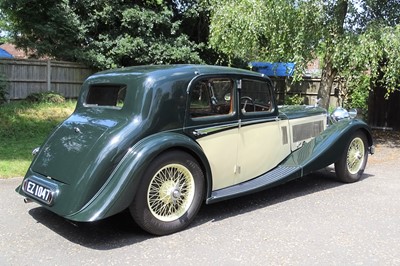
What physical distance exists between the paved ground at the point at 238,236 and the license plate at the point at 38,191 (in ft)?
1.27

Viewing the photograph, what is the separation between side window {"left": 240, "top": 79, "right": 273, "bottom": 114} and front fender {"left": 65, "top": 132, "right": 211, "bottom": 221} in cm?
143

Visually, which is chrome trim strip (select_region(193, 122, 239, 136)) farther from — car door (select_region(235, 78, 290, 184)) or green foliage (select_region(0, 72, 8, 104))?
green foliage (select_region(0, 72, 8, 104))

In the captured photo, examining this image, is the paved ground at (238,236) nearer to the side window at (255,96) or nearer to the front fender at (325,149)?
the front fender at (325,149)

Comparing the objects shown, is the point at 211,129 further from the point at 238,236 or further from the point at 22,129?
the point at 22,129

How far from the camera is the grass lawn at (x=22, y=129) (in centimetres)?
747

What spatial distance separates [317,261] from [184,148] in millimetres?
1712

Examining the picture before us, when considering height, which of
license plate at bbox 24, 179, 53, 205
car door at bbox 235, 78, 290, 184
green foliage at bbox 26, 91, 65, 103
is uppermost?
car door at bbox 235, 78, 290, 184

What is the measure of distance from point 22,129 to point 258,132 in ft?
24.1

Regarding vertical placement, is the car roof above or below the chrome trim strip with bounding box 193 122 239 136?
above

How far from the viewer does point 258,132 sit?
5465mm

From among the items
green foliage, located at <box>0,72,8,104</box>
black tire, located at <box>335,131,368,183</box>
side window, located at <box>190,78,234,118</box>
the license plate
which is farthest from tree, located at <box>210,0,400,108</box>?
green foliage, located at <box>0,72,8,104</box>

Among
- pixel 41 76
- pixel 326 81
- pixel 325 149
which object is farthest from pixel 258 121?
pixel 41 76

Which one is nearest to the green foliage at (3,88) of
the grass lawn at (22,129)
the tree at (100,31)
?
the grass lawn at (22,129)

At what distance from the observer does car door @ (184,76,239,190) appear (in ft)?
15.8
